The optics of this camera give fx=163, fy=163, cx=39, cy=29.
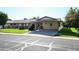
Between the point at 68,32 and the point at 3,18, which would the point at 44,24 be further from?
the point at 3,18

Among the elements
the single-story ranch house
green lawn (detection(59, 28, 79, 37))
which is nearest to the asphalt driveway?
the single-story ranch house

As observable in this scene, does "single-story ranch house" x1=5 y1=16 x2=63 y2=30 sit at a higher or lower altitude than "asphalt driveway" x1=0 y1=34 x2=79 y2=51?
higher

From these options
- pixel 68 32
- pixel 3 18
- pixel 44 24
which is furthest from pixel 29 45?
pixel 68 32

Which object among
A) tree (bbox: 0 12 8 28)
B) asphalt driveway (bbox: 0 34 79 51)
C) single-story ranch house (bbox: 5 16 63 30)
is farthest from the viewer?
single-story ranch house (bbox: 5 16 63 30)

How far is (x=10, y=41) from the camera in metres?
9.52

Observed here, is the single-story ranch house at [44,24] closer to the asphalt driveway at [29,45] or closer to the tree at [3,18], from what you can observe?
the tree at [3,18]

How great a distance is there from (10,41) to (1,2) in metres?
2.99

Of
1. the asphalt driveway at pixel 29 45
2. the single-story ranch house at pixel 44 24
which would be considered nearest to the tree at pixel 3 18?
the single-story ranch house at pixel 44 24

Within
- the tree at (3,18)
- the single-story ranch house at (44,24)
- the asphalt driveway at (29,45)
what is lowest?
the asphalt driveway at (29,45)

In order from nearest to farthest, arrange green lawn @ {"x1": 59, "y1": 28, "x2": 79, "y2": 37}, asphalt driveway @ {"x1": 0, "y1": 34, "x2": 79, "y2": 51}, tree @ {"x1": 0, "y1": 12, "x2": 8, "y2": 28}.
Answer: asphalt driveway @ {"x1": 0, "y1": 34, "x2": 79, "y2": 51}
tree @ {"x1": 0, "y1": 12, "x2": 8, "y2": 28}
green lawn @ {"x1": 59, "y1": 28, "x2": 79, "y2": 37}

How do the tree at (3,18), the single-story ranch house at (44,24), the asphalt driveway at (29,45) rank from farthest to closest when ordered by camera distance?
the single-story ranch house at (44,24)
the tree at (3,18)
the asphalt driveway at (29,45)

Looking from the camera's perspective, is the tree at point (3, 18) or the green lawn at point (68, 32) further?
the green lawn at point (68, 32)

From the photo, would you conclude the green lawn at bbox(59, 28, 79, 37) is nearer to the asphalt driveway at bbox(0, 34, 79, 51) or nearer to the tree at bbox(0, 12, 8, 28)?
the asphalt driveway at bbox(0, 34, 79, 51)
